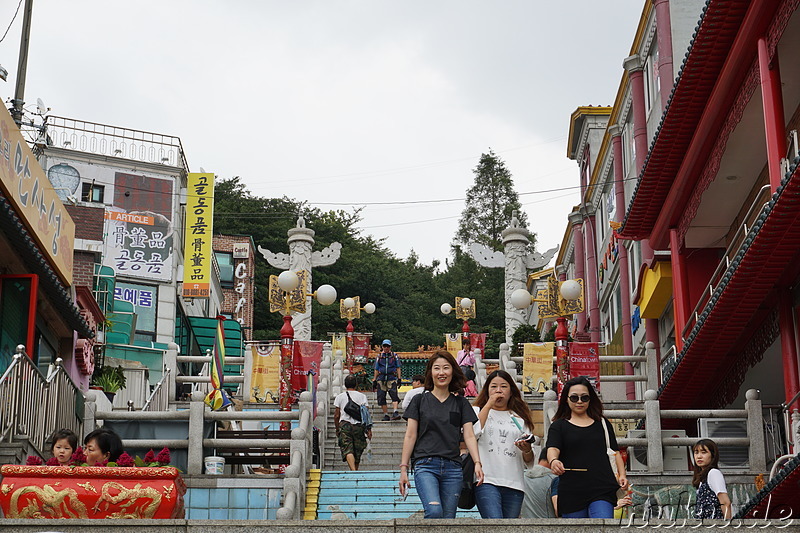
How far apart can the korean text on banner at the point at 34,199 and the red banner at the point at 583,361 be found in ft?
30.7

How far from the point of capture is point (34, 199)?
1758 cm

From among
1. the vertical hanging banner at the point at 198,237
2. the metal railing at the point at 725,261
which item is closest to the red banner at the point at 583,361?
the metal railing at the point at 725,261

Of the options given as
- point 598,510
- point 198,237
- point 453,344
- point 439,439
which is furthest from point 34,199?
point 453,344

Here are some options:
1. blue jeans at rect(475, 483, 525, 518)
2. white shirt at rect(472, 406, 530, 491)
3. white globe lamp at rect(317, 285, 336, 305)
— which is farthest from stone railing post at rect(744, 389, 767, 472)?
white globe lamp at rect(317, 285, 336, 305)

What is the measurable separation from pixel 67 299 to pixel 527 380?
10295 millimetres

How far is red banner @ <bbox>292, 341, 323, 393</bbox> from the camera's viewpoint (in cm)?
2478

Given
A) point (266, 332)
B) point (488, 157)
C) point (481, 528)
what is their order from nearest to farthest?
point (481, 528)
point (266, 332)
point (488, 157)

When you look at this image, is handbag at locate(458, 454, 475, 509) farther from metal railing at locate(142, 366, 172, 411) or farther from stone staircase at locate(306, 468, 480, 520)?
metal railing at locate(142, 366, 172, 411)

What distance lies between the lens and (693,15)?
27.6 m

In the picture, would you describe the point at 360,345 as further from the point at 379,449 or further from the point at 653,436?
the point at 653,436

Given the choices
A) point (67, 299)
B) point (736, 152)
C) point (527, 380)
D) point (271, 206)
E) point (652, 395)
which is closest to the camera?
point (652, 395)

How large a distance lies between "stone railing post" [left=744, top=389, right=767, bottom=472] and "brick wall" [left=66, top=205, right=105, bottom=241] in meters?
17.7

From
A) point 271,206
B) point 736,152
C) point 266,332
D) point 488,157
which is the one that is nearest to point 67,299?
point 736,152

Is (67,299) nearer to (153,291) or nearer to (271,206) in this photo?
(153,291)
